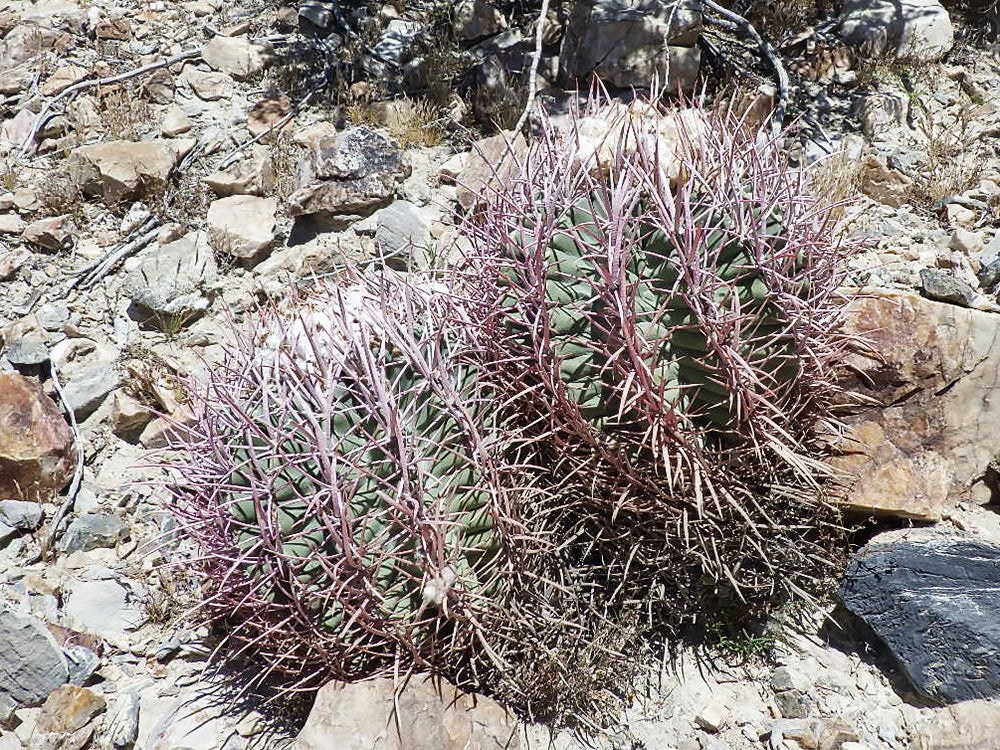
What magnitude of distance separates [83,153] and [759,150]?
12.9ft

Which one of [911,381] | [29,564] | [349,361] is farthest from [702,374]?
[29,564]

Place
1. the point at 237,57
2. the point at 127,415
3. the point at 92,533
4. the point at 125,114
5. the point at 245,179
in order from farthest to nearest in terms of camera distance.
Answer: the point at 237,57 → the point at 125,114 → the point at 245,179 → the point at 127,415 → the point at 92,533

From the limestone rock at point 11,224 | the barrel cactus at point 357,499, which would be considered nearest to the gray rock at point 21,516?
the barrel cactus at point 357,499

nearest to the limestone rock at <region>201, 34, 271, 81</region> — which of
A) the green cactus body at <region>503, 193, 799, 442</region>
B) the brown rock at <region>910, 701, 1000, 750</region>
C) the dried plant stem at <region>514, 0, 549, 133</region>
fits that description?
the dried plant stem at <region>514, 0, 549, 133</region>

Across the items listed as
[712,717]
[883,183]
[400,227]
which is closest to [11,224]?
[400,227]

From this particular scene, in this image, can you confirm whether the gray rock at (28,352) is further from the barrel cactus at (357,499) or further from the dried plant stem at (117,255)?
the barrel cactus at (357,499)

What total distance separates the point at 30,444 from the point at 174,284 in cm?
113

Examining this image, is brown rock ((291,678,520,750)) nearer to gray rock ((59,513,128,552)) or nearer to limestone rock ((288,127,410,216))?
gray rock ((59,513,128,552))

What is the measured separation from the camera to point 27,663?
269 centimetres

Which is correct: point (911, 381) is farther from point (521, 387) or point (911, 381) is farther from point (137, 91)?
point (137, 91)

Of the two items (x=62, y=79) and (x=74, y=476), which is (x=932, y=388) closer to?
(x=74, y=476)

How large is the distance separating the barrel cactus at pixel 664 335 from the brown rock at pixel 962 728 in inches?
20.7

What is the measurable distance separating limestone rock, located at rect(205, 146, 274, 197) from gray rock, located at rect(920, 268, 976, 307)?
11.1ft

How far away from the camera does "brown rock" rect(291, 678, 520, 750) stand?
2.24m
